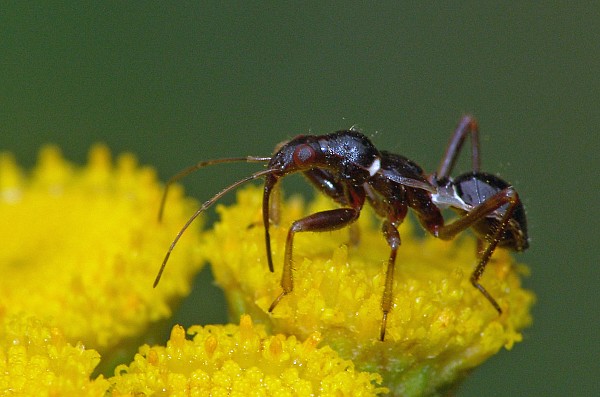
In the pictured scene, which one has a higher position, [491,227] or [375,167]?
[375,167]

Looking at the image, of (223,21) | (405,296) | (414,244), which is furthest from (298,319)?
(223,21)

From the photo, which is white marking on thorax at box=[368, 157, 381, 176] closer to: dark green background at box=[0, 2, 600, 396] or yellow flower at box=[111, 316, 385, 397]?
yellow flower at box=[111, 316, 385, 397]

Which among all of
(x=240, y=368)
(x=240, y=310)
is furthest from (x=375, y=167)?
(x=240, y=368)

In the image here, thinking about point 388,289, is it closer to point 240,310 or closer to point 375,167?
point 240,310

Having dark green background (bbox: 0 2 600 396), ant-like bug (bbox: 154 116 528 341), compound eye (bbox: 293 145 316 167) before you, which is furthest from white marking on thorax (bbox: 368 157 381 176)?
dark green background (bbox: 0 2 600 396)

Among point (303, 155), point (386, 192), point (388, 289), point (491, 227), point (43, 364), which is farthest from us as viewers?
point (386, 192)

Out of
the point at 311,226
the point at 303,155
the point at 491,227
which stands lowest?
the point at 491,227

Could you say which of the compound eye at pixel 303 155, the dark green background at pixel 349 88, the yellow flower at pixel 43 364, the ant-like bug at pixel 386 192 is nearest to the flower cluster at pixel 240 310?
the yellow flower at pixel 43 364
